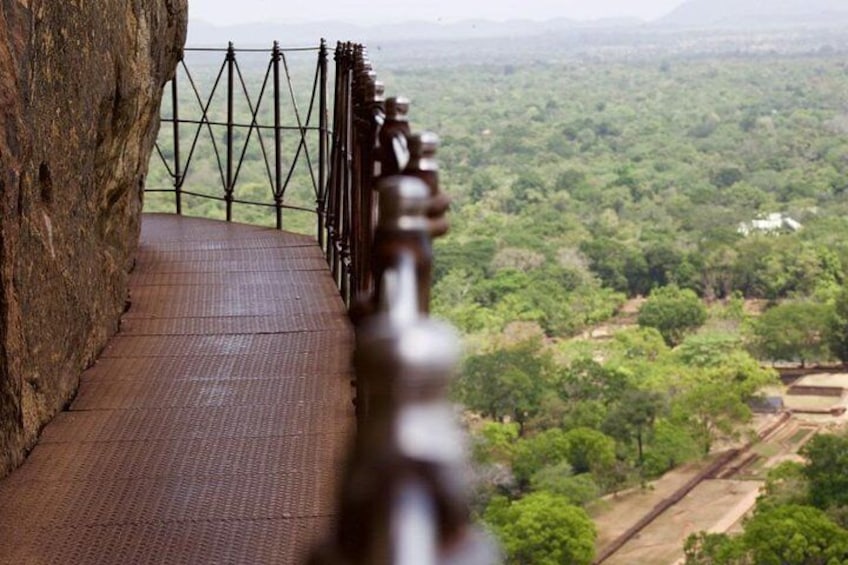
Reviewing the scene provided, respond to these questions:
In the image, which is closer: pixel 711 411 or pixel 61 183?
pixel 61 183

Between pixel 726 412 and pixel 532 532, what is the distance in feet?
33.0

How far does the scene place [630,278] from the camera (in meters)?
52.4

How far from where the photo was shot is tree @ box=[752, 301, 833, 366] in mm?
41531

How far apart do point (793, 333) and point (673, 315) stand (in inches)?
170

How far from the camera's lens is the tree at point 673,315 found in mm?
44750

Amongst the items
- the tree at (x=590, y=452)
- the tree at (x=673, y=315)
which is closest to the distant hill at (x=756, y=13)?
the tree at (x=673, y=315)

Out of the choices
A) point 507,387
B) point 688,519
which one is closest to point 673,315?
point 507,387

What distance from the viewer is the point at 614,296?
50438 millimetres

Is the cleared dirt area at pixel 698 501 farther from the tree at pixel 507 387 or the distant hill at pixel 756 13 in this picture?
the distant hill at pixel 756 13

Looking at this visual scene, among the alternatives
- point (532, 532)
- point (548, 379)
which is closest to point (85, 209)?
point (532, 532)

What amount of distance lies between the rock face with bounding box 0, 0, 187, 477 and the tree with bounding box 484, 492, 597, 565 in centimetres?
2043

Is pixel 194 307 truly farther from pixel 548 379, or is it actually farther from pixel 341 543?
pixel 548 379

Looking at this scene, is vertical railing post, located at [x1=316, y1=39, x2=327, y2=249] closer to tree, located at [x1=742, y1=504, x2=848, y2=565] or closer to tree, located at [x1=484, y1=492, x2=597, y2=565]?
tree, located at [x1=742, y1=504, x2=848, y2=565]

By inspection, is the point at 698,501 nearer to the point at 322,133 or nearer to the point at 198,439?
the point at 322,133
